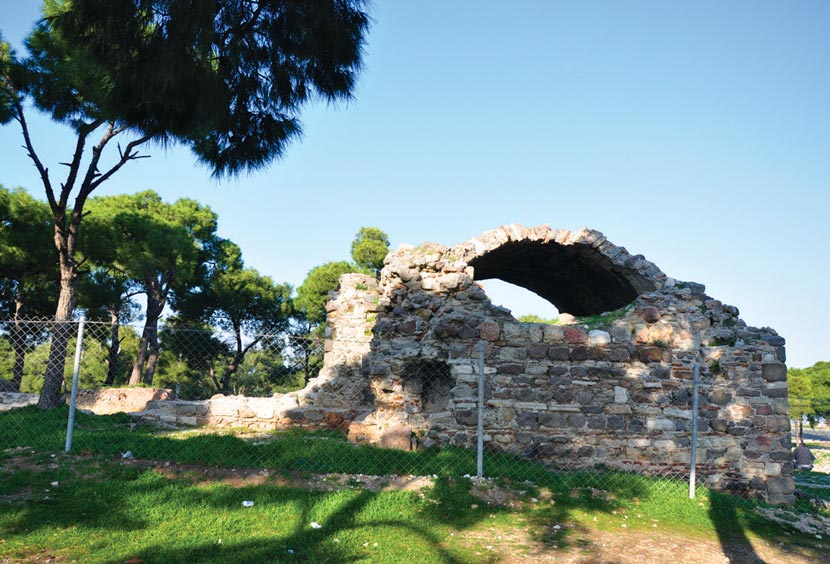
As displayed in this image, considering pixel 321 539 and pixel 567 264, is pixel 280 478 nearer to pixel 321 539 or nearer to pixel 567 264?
pixel 321 539

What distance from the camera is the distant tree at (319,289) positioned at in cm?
2681

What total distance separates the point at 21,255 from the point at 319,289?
12.8 meters

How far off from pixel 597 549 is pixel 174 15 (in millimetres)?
8107

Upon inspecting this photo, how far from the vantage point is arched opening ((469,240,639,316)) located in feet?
31.1

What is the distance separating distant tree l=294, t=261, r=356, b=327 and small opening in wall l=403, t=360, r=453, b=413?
18.9 meters

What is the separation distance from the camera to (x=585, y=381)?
770cm

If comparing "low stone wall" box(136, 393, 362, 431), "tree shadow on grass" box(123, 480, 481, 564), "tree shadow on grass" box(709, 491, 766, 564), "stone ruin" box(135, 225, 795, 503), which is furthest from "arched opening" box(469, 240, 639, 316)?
"tree shadow on grass" box(123, 480, 481, 564)

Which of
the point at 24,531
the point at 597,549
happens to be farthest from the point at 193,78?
the point at 597,549

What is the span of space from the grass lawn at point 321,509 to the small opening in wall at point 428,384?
1096 millimetres

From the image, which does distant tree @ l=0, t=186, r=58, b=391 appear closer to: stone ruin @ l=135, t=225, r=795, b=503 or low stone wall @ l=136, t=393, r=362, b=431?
low stone wall @ l=136, t=393, r=362, b=431

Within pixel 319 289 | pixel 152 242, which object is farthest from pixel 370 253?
pixel 152 242

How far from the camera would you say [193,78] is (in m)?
7.50

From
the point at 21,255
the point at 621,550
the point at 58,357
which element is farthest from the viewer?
the point at 21,255

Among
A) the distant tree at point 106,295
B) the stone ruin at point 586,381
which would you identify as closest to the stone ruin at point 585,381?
the stone ruin at point 586,381
